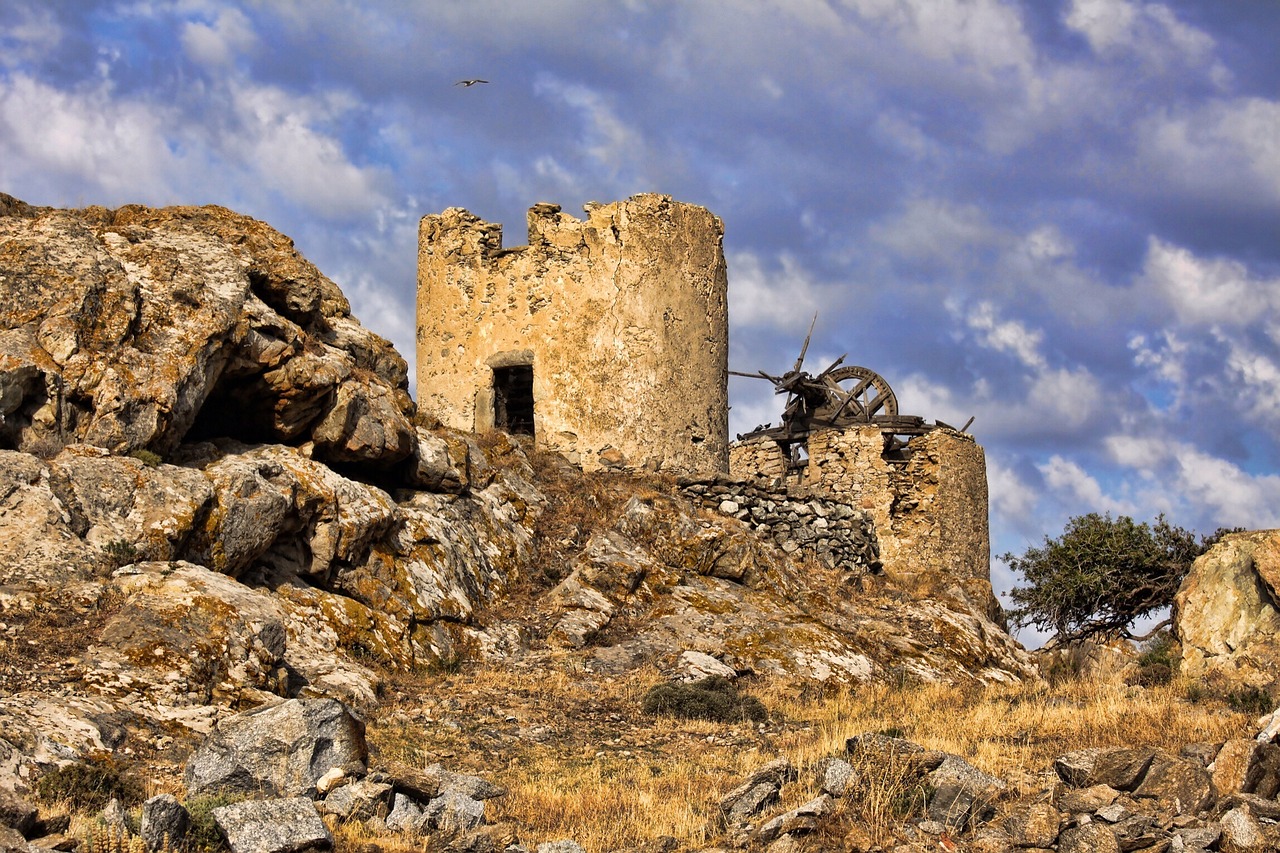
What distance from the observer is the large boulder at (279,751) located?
6.45 metres

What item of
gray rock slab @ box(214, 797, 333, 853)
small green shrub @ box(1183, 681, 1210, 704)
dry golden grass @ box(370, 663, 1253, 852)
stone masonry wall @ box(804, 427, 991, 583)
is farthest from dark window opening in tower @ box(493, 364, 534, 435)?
gray rock slab @ box(214, 797, 333, 853)

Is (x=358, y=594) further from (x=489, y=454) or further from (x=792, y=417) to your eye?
(x=792, y=417)

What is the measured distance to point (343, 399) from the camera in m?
12.5

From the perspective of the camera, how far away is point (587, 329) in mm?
16359

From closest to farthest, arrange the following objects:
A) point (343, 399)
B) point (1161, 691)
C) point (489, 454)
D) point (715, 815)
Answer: point (715, 815)
point (1161, 691)
point (343, 399)
point (489, 454)

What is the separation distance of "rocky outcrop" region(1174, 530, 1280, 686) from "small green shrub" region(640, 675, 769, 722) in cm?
379

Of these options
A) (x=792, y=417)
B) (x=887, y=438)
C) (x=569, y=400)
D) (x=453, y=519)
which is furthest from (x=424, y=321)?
(x=792, y=417)

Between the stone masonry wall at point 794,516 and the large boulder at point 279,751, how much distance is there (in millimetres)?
9746

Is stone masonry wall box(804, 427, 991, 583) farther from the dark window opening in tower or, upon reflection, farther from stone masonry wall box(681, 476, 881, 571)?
the dark window opening in tower

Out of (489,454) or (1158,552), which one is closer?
(489,454)

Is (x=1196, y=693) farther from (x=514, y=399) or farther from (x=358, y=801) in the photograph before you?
(x=514, y=399)

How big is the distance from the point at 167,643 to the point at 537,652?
418 centimetres

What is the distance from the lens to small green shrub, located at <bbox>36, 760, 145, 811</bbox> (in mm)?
6188

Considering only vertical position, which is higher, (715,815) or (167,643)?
(167,643)
